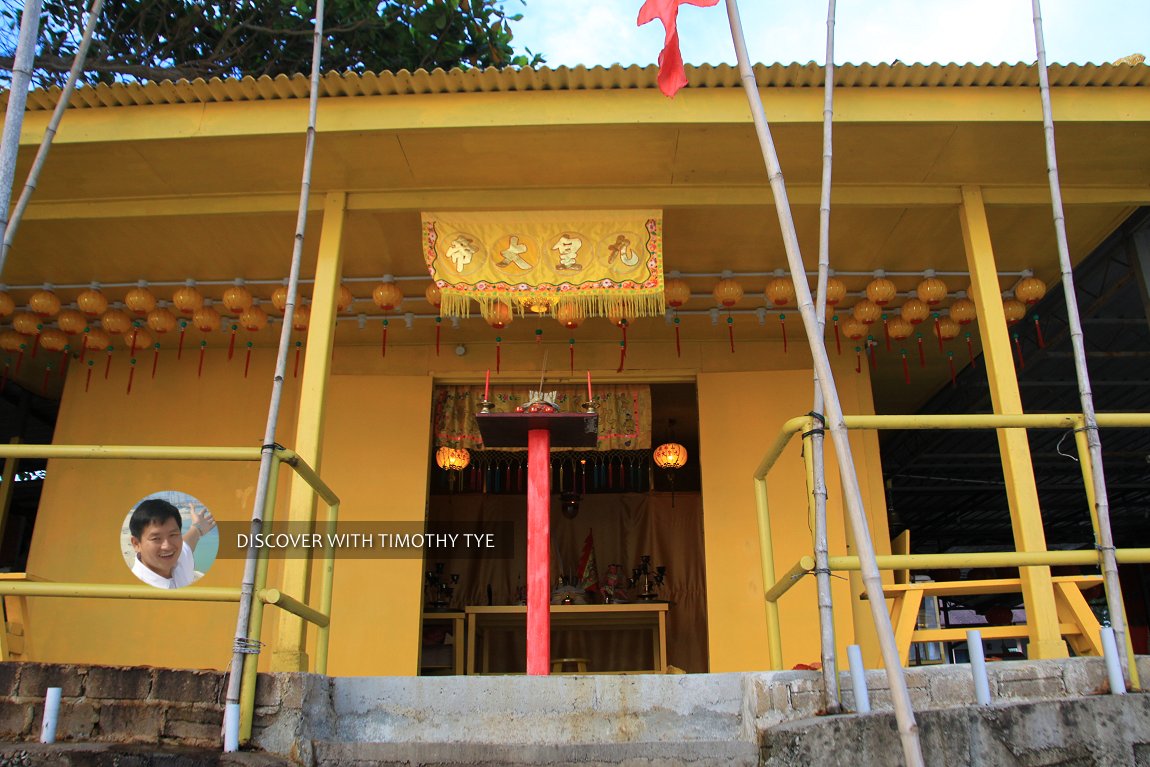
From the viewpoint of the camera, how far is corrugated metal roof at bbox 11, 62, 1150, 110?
5.03 m

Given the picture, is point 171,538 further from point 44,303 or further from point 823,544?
point 823,544

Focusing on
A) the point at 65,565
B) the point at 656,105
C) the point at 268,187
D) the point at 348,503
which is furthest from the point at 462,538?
the point at 656,105

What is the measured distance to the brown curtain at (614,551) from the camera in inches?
402

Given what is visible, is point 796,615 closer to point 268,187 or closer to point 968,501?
point 268,187

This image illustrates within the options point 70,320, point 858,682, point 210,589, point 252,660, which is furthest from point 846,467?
point 70,320

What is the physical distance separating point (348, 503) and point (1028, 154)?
5.55m

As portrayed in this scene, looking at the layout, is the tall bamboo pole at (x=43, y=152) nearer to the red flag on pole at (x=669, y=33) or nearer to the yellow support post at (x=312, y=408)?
the yellow support post at (x=312, y=408)

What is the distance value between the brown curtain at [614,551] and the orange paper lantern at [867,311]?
13.2 ft

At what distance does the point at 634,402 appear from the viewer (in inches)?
320

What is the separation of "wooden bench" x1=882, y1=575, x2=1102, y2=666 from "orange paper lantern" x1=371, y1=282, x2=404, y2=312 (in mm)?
3963

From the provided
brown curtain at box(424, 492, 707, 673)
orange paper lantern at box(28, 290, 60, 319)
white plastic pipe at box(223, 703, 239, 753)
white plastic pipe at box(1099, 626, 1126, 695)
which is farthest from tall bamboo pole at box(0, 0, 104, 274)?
brown curtain at box(424, 492, 707, 673)

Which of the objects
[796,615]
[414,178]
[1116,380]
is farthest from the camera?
[1116,380]

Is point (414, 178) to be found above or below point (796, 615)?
above

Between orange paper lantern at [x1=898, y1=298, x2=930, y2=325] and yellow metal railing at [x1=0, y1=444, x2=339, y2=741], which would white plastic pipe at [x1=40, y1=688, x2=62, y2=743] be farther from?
orange paper lantern at [x1=898, y1=298, x2=930, y2=325]
